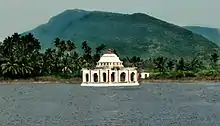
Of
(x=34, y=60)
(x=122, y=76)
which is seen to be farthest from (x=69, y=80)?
(x=122, y=76)

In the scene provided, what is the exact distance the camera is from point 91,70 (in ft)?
548

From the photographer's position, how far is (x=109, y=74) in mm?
168500

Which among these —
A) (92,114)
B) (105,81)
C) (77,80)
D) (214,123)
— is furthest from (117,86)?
(214,123)

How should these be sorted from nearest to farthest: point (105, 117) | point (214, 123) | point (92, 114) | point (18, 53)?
1. point (214, 123)
2. point (105, 117)
3. point (92, 114)
4. point (18, 53)

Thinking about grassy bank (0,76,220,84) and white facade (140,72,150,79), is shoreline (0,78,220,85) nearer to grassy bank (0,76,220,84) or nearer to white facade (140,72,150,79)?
grassy bank (0,76,220,84)

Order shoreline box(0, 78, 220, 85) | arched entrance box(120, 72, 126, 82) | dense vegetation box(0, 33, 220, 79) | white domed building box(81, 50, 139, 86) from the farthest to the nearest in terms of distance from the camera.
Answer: arched entrance box(120, 72, 126, 82)
shoreline box(0, 78, 220, 85)
dense vegetation box(0, 33, 220, 79)
white domed building box(81, 50, 139, 86)

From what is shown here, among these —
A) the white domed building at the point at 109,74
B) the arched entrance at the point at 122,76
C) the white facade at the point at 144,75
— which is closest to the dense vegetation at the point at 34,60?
the white domed building at the point at 109,74

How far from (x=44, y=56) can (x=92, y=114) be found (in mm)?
117123

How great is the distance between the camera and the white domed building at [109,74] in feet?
552

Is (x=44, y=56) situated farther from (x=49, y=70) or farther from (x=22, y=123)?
(x=22, y=123)

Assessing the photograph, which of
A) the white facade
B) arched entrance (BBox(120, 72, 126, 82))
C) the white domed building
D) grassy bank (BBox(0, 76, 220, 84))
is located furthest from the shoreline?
arched entrance (BBox(120, 72, 126, 82))

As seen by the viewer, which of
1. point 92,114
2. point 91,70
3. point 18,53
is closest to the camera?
point 92,114

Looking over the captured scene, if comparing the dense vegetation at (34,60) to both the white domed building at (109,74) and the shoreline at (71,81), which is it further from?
the white domed building at (109,74)

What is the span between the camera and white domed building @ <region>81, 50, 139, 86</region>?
6624 inches
